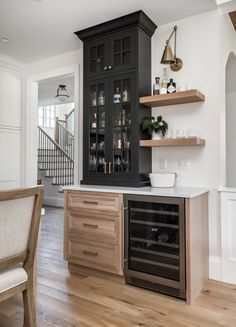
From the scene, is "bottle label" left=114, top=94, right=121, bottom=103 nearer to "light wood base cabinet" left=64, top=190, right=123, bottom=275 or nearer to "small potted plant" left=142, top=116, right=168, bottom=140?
"small potted plant" left=142, top=116, right=168, bottom=140

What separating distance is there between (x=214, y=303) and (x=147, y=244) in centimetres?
70

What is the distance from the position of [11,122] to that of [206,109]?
286 cm

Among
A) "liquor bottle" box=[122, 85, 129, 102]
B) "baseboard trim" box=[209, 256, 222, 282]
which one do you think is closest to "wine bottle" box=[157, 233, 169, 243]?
"baseboard trim" box=[209, 256, 222, 282]

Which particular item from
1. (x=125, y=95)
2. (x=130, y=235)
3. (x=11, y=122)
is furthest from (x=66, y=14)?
(x=130, y=235)

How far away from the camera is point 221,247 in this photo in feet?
8.77

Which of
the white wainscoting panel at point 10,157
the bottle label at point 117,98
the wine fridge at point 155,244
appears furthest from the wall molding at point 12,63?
the wine fridge at point 155,244

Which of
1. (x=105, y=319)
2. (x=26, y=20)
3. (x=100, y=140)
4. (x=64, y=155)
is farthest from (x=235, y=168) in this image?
(x=64, y=155)

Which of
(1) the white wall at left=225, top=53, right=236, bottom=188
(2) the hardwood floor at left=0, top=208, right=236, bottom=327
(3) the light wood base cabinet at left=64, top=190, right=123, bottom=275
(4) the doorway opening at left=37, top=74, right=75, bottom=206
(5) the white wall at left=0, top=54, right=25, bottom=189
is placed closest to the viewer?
(2) the hardwood floor at left=0, top=208, right=236, bottom=327

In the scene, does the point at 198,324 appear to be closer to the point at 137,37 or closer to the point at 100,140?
the point at 100,140

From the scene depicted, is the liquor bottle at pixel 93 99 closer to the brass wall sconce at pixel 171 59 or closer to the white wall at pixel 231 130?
the brass wall sconce at pixel 171 59

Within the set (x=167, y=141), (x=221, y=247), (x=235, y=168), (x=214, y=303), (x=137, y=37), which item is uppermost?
(x=137, y=37)

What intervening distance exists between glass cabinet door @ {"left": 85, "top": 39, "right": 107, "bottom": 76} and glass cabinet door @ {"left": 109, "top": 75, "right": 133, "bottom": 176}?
11.3 inches

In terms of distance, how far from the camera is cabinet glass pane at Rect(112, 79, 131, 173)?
296cm

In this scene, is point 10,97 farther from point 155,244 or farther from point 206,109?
point 155,244
